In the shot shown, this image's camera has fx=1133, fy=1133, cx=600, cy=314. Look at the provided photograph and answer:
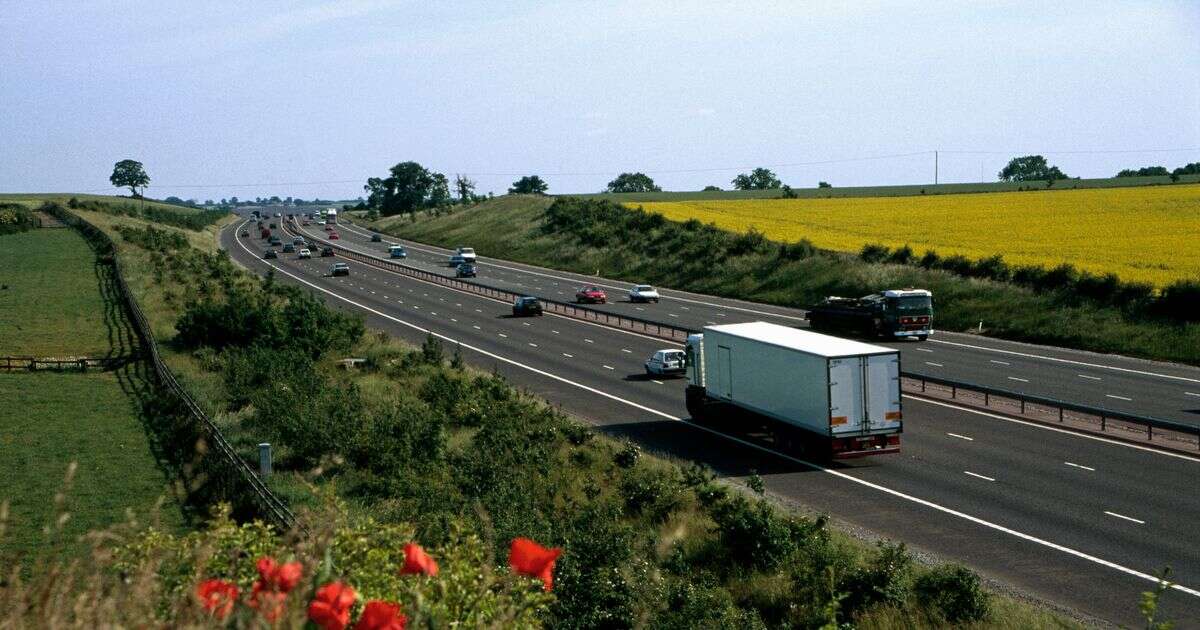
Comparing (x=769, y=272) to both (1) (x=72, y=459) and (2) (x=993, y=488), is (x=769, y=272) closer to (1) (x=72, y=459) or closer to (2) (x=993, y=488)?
(2) (x=993, y=488)

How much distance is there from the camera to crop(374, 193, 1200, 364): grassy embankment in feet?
172

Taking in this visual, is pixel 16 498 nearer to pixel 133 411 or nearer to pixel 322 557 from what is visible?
pixel 133 411

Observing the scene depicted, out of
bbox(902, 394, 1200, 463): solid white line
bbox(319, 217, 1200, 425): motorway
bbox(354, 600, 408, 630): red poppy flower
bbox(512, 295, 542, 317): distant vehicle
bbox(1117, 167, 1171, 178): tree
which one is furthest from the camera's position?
bbox(1117, 167, 1171, 178): tree

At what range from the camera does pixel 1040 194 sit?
117 m

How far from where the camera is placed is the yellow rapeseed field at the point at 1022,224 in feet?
214

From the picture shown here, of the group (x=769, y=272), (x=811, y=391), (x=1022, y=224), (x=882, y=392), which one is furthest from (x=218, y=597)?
(x=1022, y=224)

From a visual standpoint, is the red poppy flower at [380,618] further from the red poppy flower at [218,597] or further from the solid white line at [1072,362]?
the solid white line at [1072,362]

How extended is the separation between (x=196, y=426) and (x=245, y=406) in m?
5.26

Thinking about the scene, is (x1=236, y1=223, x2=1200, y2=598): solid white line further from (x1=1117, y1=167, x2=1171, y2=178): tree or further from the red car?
(x1=1117, y1=167, x2=1171, y2=178): tree

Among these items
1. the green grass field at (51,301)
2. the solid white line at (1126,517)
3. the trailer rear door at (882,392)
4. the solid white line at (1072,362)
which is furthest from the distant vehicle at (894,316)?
the green grass field at (51,301)

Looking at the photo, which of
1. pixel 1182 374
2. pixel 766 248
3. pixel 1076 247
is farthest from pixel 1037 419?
pixel 766 248

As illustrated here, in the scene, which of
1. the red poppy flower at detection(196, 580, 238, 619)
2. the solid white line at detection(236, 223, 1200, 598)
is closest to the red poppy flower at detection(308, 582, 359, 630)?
the red poppy flower at detection(196, 580, 238, 619)

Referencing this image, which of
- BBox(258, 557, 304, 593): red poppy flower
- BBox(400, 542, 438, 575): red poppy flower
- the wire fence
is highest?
BBox(258, 557, 304, 593): red poppy flower

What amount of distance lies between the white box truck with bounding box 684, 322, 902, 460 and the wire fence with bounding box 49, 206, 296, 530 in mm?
12999
